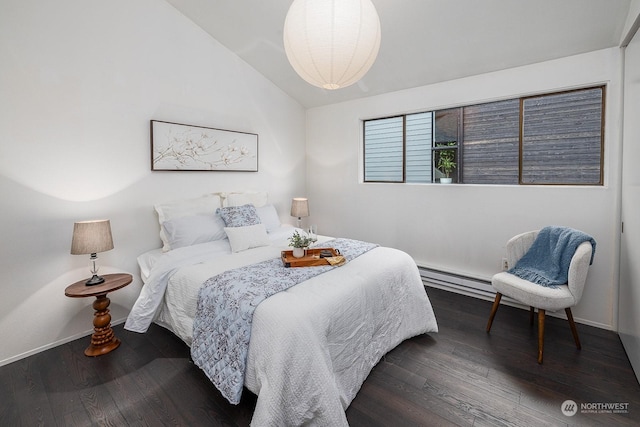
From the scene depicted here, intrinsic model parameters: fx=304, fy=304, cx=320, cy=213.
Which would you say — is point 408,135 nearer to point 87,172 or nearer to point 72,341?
point 87,172

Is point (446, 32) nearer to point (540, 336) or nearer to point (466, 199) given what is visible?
point (466, 199)

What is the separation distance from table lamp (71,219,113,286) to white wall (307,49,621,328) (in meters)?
2.86

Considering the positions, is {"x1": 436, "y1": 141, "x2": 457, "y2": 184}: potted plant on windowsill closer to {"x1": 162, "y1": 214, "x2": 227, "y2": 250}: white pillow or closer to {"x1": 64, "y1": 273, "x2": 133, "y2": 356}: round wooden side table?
{"x1": 162, "y1": 214, "x2": 227, "y2": 250}: white pillow

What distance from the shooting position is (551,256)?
2.47m

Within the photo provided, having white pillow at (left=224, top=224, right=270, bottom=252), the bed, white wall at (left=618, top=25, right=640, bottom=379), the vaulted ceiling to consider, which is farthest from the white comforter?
the vaulted ceiling

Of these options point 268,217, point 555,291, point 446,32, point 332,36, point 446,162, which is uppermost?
point 446,32

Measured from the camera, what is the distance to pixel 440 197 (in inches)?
137

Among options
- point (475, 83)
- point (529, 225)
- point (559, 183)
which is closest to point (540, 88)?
point (475, 83)

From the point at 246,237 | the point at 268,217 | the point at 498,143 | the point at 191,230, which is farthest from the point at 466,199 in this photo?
the point at 191,230

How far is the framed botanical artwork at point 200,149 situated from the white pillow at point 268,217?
61 cm

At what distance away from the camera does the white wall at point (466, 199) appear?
255 cm

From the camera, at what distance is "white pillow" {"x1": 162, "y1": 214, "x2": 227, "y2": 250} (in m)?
2.85

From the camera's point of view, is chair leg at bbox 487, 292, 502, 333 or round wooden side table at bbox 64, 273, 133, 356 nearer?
round wooden side table at bbox 64, 273, 133, 356

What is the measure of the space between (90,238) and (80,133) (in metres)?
0.94
